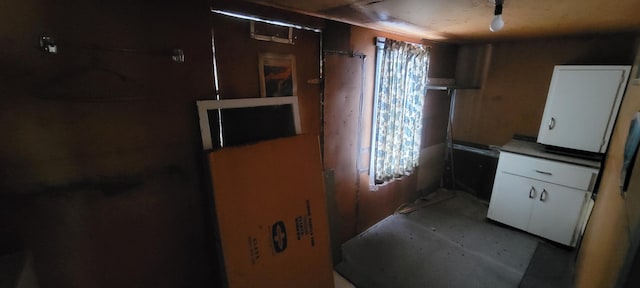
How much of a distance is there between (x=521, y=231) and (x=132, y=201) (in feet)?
11.2

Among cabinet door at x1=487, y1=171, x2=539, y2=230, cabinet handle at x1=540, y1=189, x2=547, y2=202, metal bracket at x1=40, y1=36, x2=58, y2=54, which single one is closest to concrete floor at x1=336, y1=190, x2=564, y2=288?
cabinet door at x1=487, y1=171, x2=539, y2=230

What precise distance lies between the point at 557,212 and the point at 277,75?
2857 millimetres

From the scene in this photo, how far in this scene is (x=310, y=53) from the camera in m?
1.81

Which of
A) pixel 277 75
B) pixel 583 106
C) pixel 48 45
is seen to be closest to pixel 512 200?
pixel 583 106

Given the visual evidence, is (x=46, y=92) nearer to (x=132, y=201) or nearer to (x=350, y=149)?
(x=132, y=201)

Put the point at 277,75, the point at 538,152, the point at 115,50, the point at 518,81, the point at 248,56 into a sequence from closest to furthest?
1. the point at 115,50
2. the point at 248,56
3. the point at 277,75
4. the point at 538,152
5. the point at 518,81

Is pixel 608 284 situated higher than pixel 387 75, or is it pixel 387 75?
pixel 387 75

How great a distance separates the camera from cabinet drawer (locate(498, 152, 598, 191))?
2.27m

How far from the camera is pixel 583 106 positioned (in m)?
2.34

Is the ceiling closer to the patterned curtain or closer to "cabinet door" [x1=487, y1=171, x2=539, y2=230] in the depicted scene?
the patterned curtain

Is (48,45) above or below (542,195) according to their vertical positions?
above

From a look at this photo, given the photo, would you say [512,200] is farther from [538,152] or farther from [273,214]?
[273,214]

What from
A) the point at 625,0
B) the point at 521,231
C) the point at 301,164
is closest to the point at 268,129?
the point at 301,164

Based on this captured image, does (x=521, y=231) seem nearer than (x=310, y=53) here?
No
